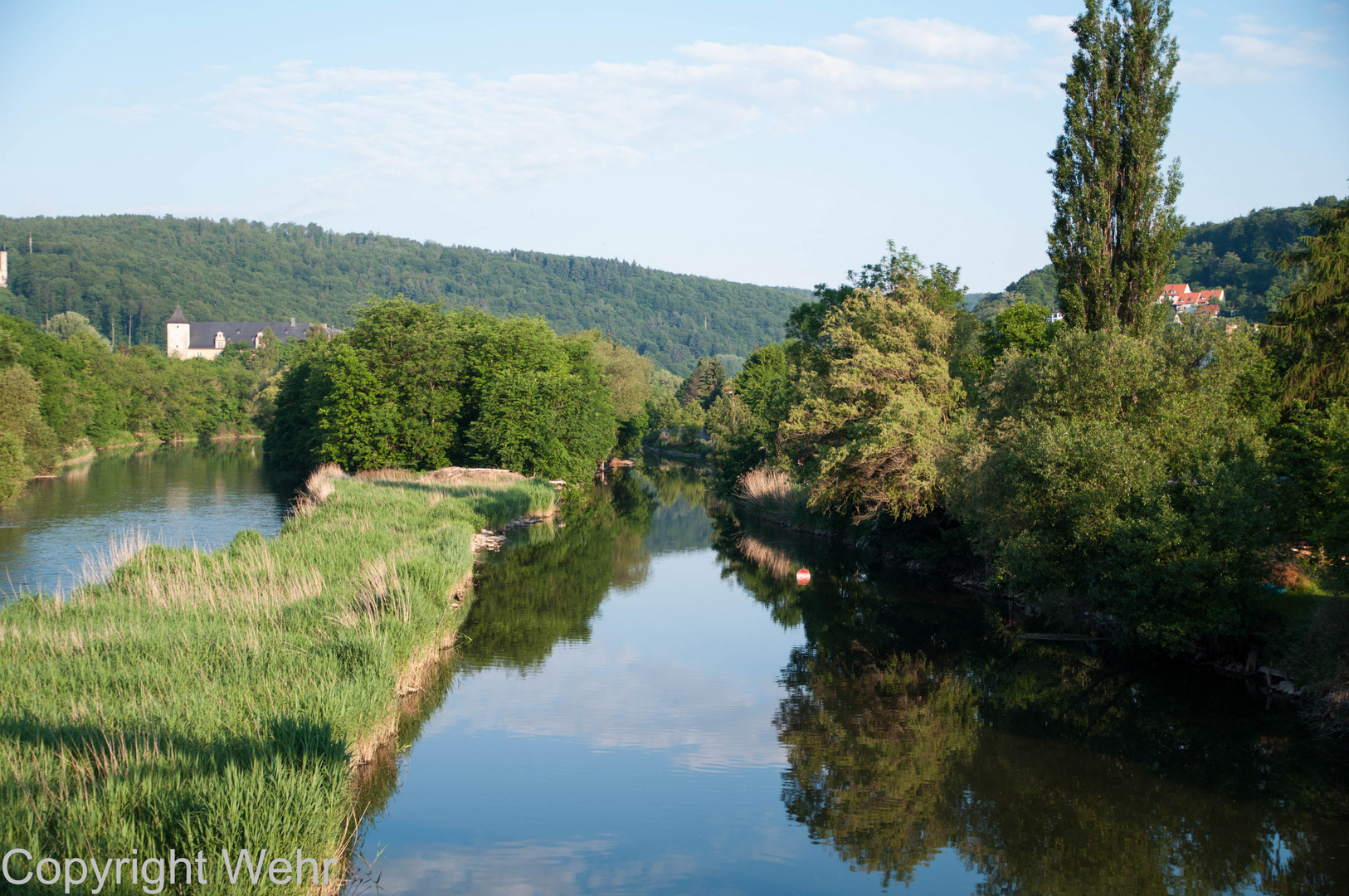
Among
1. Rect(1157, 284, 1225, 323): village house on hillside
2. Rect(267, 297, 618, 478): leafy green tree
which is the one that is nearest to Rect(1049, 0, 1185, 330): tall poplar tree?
Rect(1157, 284, 1225, 323): village house on hillside

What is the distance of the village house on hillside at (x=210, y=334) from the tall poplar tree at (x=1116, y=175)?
147 metres

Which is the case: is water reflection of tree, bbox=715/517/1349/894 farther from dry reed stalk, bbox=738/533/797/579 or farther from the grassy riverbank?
dry reed stalk, bbox=738/533/797/579

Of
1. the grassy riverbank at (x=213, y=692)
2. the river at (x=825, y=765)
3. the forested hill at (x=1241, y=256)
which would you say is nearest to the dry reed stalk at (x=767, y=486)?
the river at (x=825, y=765)

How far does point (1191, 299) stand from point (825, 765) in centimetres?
6740

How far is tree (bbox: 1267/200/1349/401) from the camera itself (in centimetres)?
2341

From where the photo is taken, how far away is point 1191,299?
68.8 m

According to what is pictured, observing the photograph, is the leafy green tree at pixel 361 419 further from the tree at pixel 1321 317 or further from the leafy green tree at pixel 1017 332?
the tree at pixel 1321 317

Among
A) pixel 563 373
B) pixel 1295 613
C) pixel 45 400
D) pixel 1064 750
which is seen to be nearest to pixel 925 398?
pixel 1295 613

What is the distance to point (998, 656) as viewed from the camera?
21156 millimetres

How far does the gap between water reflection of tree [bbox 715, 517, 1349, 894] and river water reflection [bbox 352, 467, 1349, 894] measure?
1.9 inches

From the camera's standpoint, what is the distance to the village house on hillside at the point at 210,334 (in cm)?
15500

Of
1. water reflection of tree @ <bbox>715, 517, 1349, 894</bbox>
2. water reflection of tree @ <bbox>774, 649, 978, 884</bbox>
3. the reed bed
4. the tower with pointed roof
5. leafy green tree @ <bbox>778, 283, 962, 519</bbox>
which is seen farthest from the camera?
the tower with pointed roof

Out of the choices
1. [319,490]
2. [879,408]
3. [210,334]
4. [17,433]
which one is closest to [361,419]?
[319,490]

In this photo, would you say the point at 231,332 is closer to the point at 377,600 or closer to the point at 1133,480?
the point at 377,600
